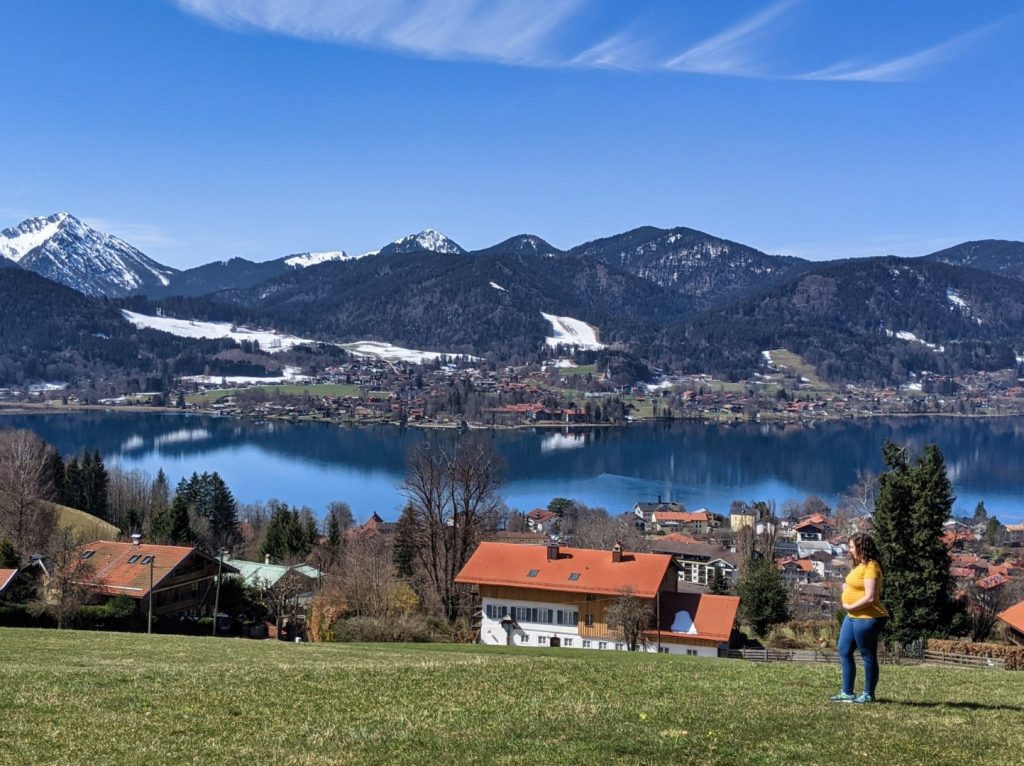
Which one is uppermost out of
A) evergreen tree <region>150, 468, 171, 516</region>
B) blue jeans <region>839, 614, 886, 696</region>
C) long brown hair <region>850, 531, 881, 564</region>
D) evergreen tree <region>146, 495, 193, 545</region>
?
long brown hair <region>850, 531, 881, 564</region>

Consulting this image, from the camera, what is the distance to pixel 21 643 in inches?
542

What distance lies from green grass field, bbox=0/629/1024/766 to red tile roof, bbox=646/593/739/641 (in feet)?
46.8

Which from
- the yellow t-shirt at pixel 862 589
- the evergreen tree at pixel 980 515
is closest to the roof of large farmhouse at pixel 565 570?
the yellow t-shirt at pixel 862 589

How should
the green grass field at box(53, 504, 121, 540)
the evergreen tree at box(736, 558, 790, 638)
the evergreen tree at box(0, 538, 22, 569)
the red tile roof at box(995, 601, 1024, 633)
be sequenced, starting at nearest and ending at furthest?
the red tile roof at box(995, 601, 1024, 633)
the evergreen tree at box(0, 538, 22, 569)
the evergreen tree at box(736, 558, 790, 638)
the green grass field at box(53, 504, 121, 540)

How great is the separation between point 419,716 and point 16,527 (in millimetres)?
33504

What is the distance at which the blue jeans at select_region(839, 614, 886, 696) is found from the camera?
6488 millimetres

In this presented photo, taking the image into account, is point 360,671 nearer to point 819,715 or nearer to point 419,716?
point 419,716

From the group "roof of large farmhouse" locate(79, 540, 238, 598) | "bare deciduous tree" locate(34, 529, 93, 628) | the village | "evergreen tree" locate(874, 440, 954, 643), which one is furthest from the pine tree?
"evergreen tree" locate(874, 440, 954, 643)

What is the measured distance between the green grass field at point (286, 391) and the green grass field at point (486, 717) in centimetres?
16824

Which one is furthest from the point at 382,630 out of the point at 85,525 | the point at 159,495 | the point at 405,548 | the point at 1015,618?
the point at 159,495

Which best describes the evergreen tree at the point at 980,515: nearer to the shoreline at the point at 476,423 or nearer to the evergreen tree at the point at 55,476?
the evergreen tree at the point at 55,476

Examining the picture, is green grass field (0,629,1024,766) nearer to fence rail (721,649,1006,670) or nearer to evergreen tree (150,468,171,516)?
fence rail (721,649,1006,670)

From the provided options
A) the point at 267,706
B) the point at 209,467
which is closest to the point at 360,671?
the point at 267,706

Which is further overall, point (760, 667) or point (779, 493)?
point (779, 493)
